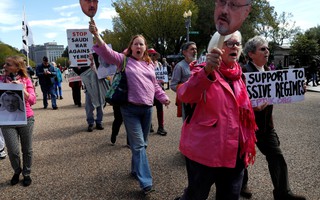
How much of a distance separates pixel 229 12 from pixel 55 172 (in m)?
3.75

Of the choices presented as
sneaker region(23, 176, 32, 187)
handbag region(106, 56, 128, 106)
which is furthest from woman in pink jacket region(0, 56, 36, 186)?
handbag region(106, 56, 128, 106)

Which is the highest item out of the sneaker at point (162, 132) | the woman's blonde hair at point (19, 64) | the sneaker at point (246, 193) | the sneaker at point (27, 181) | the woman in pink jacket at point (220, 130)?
the woman's blonde hair at point (19, 64)

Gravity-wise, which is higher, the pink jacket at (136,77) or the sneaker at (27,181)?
the pink jacket at (136,77)

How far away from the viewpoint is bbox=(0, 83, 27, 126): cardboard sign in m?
3.79

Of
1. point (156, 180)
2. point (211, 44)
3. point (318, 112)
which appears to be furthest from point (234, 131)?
point (318, 112)

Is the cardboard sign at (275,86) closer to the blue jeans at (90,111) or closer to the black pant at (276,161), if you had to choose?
the black pant at (276,161)

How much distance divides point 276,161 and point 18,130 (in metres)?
3.27

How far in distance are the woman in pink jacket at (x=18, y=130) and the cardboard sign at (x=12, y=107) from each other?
100 millimetres

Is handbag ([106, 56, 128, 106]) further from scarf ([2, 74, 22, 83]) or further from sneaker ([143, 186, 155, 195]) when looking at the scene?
scarf ([2, 74, 22, 83])

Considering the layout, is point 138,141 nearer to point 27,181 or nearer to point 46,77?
point 27,181

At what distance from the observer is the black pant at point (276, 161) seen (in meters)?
3.20

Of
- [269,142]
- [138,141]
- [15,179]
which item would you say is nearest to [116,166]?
[138,141]

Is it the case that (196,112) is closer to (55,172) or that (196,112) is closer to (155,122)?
(55,172)

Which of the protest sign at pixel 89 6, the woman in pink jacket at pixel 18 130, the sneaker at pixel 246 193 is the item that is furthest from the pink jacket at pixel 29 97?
the sneaker at pixel 246 193
